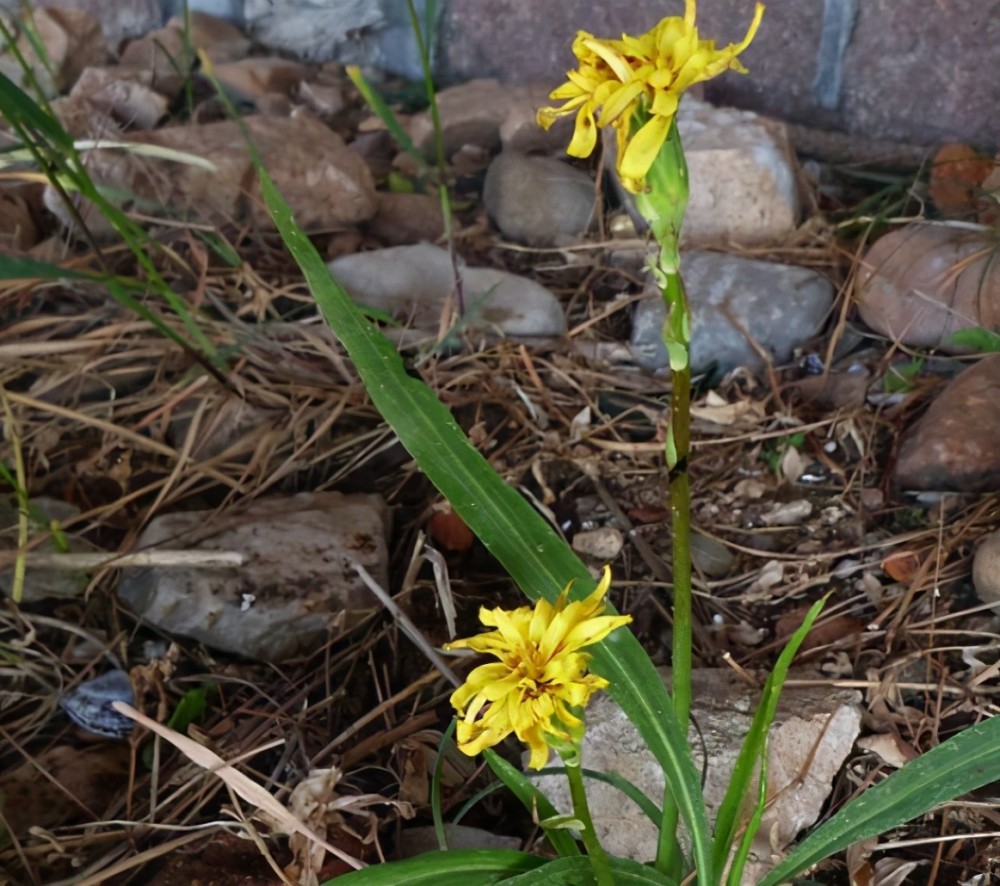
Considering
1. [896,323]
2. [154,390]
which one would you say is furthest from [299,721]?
[896,323]

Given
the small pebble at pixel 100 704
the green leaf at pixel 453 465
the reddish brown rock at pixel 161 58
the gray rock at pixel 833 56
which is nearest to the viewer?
the green leaf at pixel 453 465

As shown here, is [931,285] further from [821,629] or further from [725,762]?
[725,762]

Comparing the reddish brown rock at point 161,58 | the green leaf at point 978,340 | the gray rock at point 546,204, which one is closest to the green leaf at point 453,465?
the green leaf at point 978,340

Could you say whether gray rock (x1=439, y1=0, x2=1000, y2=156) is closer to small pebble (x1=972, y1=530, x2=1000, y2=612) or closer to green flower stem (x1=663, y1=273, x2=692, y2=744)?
small pebble (x1=972, y1=530, x2=1000, y2=612)

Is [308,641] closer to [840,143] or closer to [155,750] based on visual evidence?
[155,750]

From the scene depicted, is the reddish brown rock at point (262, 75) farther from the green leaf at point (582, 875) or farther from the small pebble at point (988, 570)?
the green leaf at point (582, 875)
